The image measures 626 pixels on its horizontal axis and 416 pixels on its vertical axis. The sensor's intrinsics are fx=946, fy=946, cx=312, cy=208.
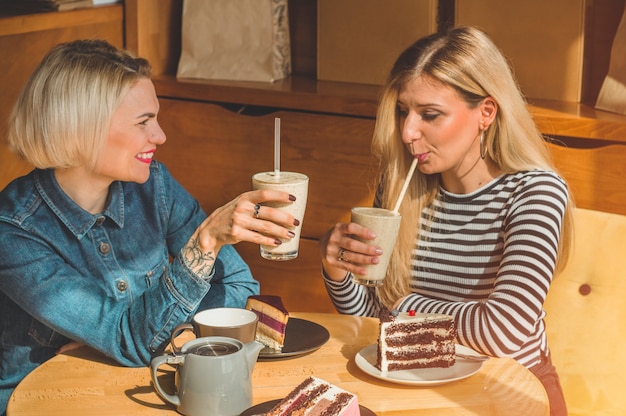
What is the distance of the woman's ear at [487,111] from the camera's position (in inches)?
84.2

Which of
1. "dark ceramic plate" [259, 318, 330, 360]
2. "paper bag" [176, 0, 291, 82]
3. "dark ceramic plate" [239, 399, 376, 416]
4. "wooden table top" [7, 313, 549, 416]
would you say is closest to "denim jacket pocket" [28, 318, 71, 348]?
"wooden table top" [7, 313, 549, 416]

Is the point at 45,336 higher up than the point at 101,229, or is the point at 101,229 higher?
the point at 101,229

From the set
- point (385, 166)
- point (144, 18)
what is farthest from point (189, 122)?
point (385, 166)

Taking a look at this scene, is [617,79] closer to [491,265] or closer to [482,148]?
[482,148]

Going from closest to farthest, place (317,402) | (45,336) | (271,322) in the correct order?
1. (317,402)
2. (271,322)
3. (45,336)

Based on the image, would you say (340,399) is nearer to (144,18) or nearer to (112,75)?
(112,75)

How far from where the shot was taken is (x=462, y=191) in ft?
7.22

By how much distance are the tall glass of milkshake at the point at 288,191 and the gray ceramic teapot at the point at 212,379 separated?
0.25 metres

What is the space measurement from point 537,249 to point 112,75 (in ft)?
3.16

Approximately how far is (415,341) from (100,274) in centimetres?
69

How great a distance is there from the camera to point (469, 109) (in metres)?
2.12

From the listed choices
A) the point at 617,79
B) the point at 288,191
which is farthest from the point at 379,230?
the point at 617,79

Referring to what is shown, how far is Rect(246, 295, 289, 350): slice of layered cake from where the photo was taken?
5.78 feet

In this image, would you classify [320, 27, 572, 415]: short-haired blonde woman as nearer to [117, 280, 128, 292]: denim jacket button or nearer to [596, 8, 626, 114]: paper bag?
[117, 280, 128, 292]: denim jacket button
